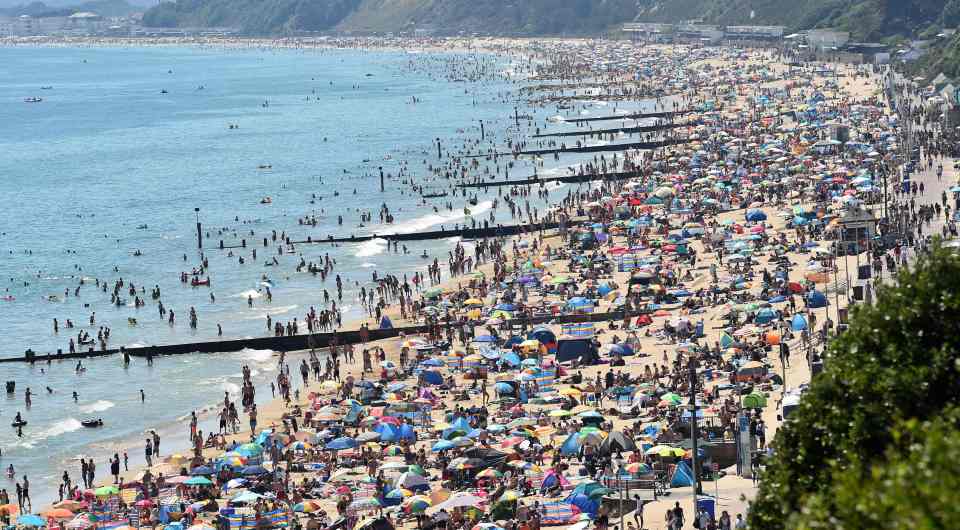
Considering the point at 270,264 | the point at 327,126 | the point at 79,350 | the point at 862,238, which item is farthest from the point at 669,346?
the point at 327,126

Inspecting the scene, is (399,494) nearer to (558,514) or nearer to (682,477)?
(558,514)

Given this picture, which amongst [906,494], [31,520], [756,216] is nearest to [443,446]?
[31,520]

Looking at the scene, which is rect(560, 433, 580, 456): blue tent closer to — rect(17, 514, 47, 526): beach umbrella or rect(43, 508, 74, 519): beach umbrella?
rect(43, 508, 74, 519): beach umbrella

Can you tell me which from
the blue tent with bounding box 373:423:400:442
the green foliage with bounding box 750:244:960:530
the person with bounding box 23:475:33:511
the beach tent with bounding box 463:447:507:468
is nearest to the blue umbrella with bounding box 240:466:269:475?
the blue tent with bounding box 373:423:400:442

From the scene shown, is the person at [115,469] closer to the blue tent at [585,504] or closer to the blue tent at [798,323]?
the blue tent at [585,504]

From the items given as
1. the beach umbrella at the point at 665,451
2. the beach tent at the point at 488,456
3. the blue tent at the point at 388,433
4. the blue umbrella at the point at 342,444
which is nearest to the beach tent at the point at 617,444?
the beach umbrella at the point at 665,451

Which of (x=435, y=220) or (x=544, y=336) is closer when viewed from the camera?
(x=544, y=336)
